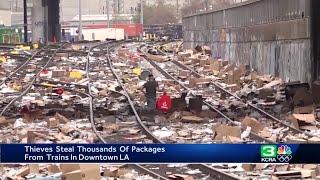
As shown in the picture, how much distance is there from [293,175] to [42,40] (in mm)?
65674

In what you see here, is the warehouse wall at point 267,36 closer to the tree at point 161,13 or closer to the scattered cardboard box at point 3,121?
the scattered cardboard box at point 3,121

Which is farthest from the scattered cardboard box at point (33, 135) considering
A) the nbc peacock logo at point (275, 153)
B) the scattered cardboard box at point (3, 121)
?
the nbc peacock logo at point (275, 153)

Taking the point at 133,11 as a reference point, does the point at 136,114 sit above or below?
below

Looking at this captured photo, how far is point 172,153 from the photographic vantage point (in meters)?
6.59

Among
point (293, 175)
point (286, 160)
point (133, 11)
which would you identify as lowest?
point (293, 175)

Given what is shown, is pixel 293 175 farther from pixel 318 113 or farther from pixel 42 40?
pixel 42 40

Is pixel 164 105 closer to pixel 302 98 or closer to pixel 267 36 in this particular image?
pixel 302 98

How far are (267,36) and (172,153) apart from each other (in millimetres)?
22831

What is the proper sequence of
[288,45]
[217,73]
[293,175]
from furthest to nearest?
[217,73]
[288,45]
[293,175]

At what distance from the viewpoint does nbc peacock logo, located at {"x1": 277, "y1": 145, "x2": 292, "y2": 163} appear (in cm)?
659

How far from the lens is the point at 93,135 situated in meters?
14.6

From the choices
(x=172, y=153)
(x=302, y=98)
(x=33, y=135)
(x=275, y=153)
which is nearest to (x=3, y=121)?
(x=33, y=135)

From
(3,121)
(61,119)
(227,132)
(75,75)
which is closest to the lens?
(227,132)

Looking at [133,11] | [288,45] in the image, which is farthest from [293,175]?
[133,11]
